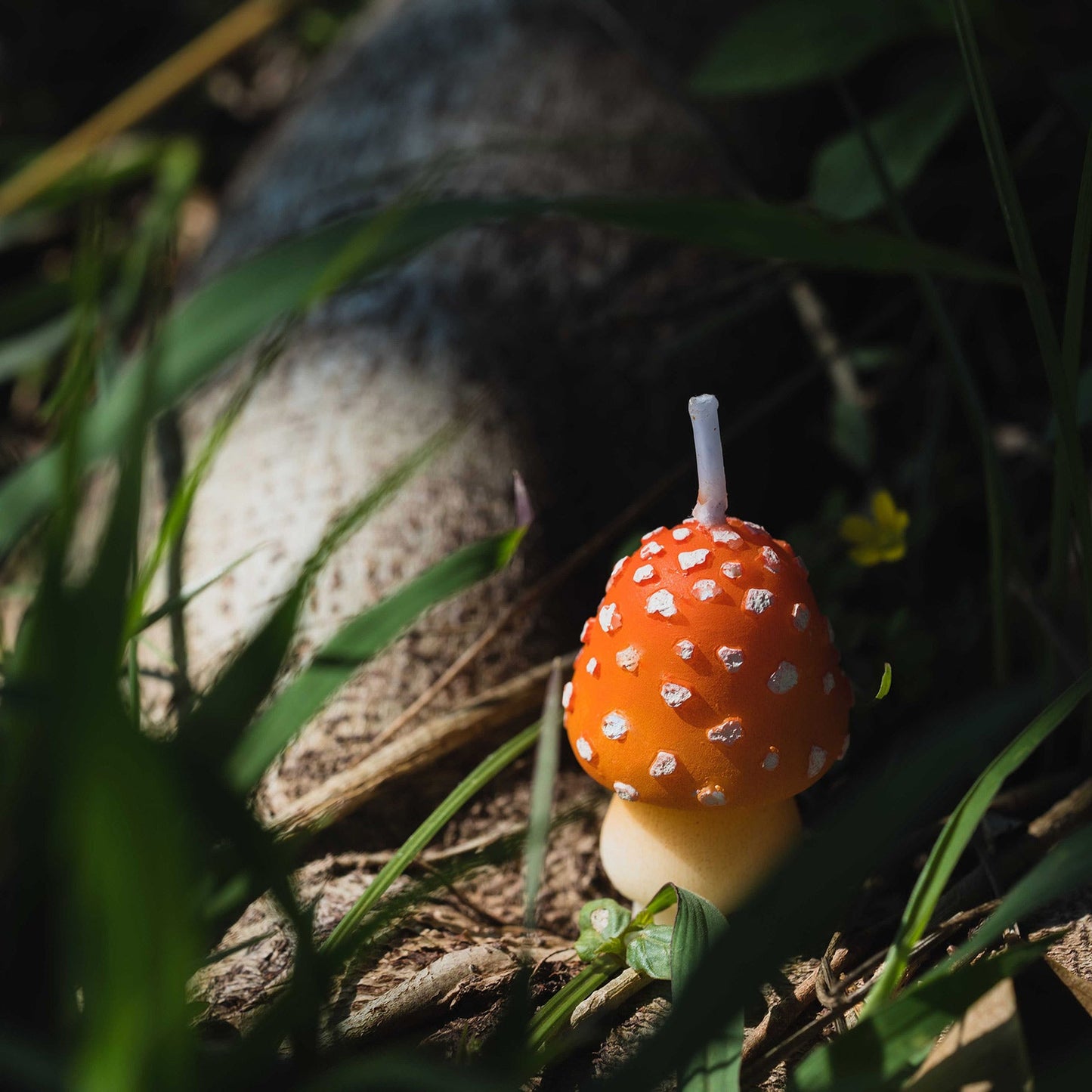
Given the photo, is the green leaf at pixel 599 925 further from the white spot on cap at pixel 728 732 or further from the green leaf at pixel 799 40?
the green leaf at pixel 799 40

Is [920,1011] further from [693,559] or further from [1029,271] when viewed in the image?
[1029,271]

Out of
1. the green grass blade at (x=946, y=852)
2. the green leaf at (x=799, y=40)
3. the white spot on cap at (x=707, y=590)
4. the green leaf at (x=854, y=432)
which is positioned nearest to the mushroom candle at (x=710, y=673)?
the white spot on cap at (x=707, y=590)

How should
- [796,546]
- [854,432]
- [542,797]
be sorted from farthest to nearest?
[854,432]
[796,546]
[542,797]

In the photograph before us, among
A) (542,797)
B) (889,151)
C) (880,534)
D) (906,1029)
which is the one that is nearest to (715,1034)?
(906,1029)

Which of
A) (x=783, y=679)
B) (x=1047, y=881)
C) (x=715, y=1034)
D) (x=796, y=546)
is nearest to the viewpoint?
(x=715, y=1034)

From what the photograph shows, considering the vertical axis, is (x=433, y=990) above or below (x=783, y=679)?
below

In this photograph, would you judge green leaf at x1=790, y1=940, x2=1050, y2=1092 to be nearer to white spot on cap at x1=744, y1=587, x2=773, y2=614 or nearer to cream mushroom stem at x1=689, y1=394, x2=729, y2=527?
white spot on cap at x1=744, y1=587, x2=773, y2=614
